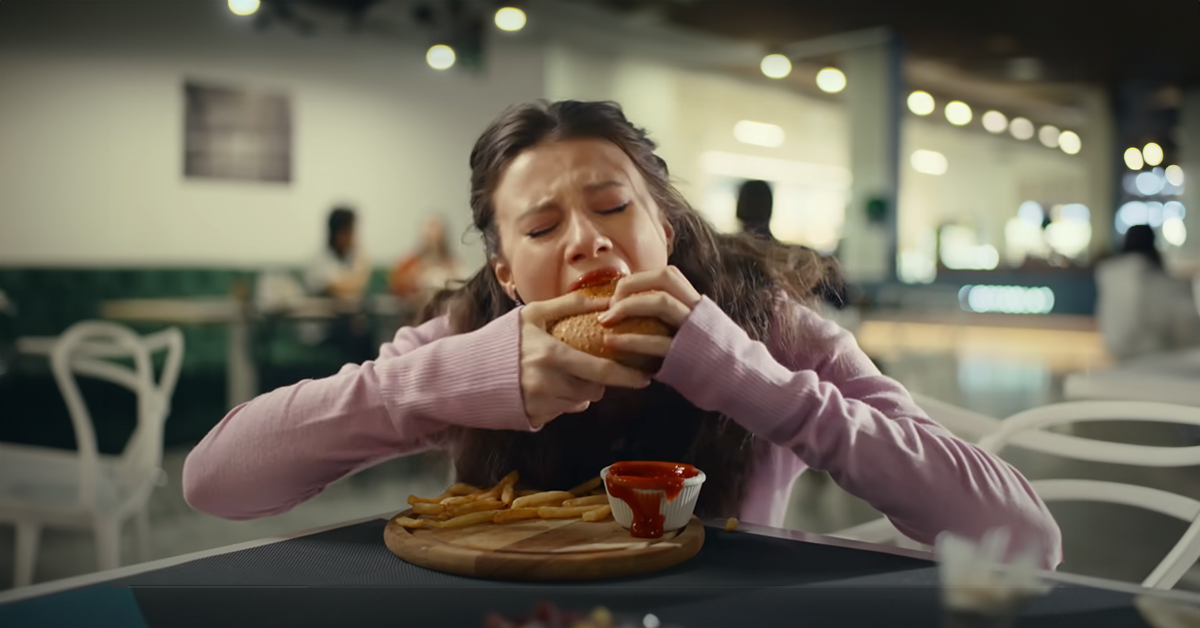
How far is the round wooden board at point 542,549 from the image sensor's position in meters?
0.81

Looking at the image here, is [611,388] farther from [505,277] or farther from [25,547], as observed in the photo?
[25,547]

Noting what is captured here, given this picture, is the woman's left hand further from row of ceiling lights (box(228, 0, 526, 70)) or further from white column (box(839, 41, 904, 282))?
white column (box(839, 41, 904, 282))

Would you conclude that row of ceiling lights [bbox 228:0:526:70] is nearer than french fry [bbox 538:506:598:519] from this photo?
No

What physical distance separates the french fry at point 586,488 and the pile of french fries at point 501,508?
14 mm

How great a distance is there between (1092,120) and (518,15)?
13446 millimetres

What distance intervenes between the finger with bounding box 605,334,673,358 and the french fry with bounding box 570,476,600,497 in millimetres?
228

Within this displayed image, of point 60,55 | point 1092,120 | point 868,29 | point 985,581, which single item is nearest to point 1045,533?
point 985,581

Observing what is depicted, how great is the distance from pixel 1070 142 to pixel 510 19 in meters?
13.6

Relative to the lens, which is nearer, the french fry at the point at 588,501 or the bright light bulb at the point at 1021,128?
the french fry at the point at 588,501

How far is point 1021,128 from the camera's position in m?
14.4

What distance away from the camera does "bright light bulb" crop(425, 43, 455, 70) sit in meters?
1.73

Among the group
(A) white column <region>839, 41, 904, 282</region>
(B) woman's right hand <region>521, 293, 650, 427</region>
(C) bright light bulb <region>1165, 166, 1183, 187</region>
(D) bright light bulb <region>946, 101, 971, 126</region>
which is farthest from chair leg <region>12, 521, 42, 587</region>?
(D) bright light bulb <region>946, 101, 971, 126</region>

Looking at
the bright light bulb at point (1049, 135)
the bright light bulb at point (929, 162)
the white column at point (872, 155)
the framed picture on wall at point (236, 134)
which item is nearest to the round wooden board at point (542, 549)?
the framed picture on wall at point (236, 134)

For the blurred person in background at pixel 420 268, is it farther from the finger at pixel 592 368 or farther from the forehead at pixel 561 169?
the finger at pixel 592 368
